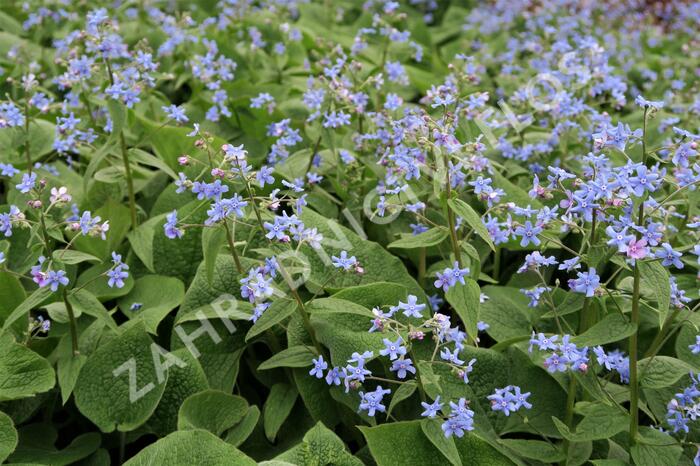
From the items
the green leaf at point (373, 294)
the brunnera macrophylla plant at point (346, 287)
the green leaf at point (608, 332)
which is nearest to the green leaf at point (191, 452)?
the brunnera macrophylla plant at point (346, 287)

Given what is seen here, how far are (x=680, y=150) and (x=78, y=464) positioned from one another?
2194 millimetres

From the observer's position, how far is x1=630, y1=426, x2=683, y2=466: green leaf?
2344 mm

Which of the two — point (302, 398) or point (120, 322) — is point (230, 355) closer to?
point (302, 398)

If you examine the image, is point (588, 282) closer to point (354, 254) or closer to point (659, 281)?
point (659, 281)

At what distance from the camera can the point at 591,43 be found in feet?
12.8

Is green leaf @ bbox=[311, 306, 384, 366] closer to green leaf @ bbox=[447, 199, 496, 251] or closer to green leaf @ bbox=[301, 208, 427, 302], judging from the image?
green leaf @ bbox=[301, 208, 427, 302]

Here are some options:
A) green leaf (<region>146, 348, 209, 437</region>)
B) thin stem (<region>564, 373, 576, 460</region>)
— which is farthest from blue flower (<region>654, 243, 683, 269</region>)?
green leaf (<region>146, 348, 209, 437</region>)

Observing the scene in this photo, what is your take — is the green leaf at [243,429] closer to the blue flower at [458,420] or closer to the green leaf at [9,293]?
the blue flower at [458,420]

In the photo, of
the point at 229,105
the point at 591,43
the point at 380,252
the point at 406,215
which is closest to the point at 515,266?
the point at 406,215

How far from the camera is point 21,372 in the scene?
8.56 ft

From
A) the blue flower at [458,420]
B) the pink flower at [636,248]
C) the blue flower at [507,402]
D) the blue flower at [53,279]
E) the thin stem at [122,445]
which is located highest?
the pink flower at [636,248]

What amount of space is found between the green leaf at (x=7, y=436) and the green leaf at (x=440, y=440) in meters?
1.23

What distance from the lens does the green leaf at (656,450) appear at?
7.69 ft

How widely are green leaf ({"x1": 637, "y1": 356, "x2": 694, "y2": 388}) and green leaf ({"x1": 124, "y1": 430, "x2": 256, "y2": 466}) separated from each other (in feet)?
3.98
